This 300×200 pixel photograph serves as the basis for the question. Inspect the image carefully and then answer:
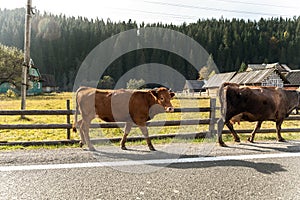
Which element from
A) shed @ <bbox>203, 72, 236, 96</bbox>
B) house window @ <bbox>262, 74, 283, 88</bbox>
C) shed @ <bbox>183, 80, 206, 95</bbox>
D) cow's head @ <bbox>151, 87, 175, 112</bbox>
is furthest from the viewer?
shed @ <bbox>183, 80, 206, 95</bbox>

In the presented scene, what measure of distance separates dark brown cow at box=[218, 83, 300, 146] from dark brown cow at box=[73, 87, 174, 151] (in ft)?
5.58

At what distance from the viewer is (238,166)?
5266 millimetres

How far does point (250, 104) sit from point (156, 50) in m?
84.1

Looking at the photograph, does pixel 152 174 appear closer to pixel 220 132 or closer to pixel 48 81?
pixel 220 132

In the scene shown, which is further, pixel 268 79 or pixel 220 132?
pixel 268 79

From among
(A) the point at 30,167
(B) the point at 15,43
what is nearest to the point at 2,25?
(B) the point at 15,43

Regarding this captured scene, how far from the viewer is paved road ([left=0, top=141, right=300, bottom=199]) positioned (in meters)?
3.93

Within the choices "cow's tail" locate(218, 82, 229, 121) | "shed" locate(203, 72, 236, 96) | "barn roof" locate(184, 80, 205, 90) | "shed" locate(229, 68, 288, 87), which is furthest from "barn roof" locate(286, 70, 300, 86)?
"cow's tail" locate(218, 82, 229, 121)

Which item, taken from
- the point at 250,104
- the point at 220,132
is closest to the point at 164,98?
the point at 220,132

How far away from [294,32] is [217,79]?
66233 mm

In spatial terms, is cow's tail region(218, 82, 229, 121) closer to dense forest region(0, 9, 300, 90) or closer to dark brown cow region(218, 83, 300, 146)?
dark brown cow region(218, 83, 300, 146)

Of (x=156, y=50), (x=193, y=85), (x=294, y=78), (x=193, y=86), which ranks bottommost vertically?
(x=193, y=86)

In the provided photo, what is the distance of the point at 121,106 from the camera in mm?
6824

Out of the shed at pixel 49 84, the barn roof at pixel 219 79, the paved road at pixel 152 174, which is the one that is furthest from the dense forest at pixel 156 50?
the paved road at pixel 152 174
